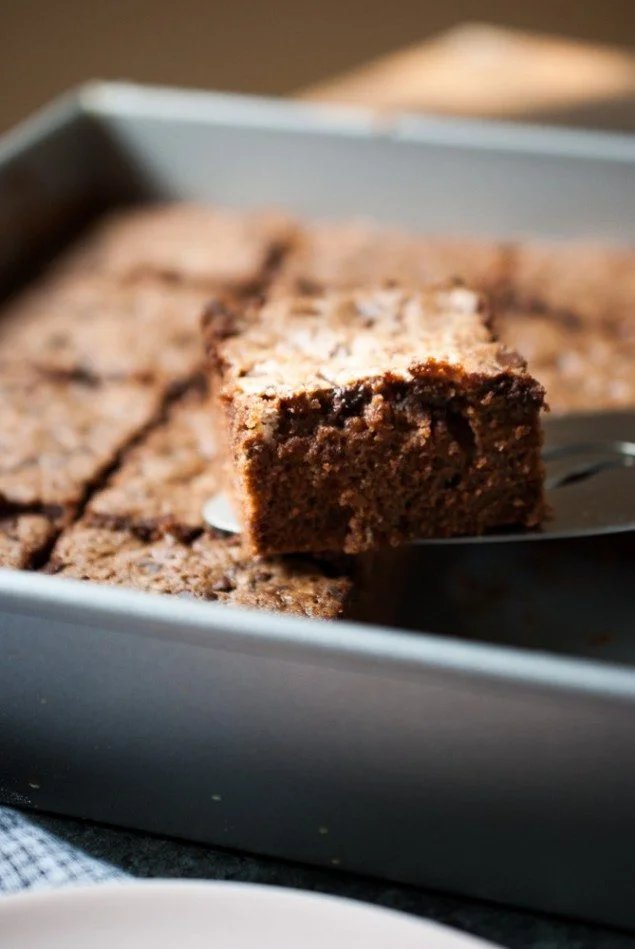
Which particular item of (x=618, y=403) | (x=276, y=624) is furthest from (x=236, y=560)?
(x=618, y=403)

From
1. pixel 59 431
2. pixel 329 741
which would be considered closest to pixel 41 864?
pixel 329 741

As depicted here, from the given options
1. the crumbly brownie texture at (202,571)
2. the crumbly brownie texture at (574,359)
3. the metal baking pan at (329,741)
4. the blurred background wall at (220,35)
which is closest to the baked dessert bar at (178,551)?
the crumbly brownie texture at (202,571)

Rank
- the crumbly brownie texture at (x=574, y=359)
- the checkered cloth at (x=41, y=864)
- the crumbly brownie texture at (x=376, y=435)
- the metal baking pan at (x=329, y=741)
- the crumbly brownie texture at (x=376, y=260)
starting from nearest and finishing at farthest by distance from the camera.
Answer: the metal baking pan at (x=329, y=741) < the checkered cloth at (x=41, y=864) < the crumbly brownie texture at (x=376, y=435) < the crumbly brownie texture at (x=574, y=359) < the crumbly brownie texture at (x=376, y=260)

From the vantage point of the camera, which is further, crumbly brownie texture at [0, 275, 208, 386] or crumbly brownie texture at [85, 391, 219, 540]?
crumbly brownie texture at [0, 275, 208, 386]

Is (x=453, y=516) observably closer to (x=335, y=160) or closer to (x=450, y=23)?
(x=335, y=160)

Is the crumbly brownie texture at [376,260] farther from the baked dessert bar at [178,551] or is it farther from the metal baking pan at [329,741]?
the metal baking pan at [329,741]

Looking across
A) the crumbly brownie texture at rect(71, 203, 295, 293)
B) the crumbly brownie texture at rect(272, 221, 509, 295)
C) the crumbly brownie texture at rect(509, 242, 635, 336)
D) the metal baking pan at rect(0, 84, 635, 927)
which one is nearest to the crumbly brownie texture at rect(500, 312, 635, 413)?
the crumbly brownie texture at rect(509, 242, 635, 336)

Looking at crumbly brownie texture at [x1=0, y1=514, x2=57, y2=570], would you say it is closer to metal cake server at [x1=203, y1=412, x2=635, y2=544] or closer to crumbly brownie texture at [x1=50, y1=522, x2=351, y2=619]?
crumbly brownie texture at [x1=50, y1=522, x2=351, y2=619]
